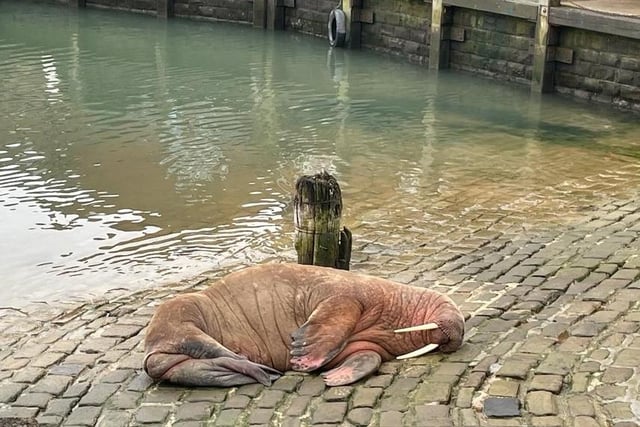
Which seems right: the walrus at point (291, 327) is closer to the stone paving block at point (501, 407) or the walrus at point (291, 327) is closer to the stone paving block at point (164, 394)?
the stone paving block at point (164, 394)

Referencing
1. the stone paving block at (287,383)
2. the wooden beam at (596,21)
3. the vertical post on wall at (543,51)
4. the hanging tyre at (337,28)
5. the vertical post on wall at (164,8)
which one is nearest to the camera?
the stone paving block at (287,383)

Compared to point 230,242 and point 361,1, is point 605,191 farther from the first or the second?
point 361,1

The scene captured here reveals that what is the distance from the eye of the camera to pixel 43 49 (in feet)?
70.4

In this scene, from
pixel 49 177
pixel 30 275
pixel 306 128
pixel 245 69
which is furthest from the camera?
pixel 245 69

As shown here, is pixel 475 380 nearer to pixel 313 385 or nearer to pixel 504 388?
pixel 504 388

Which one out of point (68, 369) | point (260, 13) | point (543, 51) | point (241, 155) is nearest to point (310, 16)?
point (260, 13)

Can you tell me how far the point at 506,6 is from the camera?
1802cm

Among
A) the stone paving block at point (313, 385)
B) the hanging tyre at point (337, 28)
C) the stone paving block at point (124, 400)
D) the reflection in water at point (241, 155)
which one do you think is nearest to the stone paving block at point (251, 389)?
the stone paving block at point (313, 385)

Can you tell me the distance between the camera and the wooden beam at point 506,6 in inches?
690

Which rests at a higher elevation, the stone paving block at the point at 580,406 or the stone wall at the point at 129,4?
the stone wall at the point at 129,4

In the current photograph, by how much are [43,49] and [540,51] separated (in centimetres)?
957

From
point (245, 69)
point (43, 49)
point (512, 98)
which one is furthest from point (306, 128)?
point (43, 49)

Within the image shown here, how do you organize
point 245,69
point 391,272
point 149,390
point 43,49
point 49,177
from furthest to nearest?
1. point 43,49
2. point 245,69
3. point 49,177
4. point 391,272
5. point 149,390

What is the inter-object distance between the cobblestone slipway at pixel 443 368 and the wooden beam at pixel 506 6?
9895mm
